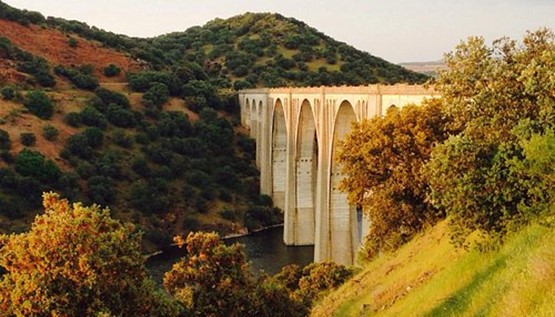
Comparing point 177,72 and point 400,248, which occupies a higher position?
point 177,72

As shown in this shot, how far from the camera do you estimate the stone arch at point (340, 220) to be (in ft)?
158

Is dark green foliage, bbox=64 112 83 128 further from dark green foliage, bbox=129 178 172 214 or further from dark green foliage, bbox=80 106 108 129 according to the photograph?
dark green foliage, bbox=129 178 172 214

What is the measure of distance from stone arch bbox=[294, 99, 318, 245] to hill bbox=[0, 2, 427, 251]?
23.4 ft

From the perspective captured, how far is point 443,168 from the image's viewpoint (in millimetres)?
17422

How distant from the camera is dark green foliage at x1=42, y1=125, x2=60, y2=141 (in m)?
66.6

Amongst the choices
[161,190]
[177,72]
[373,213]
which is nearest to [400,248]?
[373,213]

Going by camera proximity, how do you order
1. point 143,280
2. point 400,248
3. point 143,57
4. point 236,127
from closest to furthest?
point 143,280 < point 400,248 < point 236,127 < point 143,57

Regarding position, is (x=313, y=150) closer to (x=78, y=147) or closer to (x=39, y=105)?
(x=78, y=147)

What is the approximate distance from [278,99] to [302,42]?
75952mm

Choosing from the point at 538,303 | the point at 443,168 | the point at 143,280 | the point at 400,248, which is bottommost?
the point at 400,248

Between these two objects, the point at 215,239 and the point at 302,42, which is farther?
the point at 302,42

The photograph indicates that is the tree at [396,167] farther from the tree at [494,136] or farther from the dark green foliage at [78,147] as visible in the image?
the dark green foliage at [78,147]

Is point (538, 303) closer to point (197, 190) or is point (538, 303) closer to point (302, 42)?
point (197, 190)

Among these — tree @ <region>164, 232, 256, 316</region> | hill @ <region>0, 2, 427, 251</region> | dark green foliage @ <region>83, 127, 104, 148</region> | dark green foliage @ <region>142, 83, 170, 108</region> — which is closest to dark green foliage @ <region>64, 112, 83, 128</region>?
hill @ <region>0, 2, 427, 251</region>
